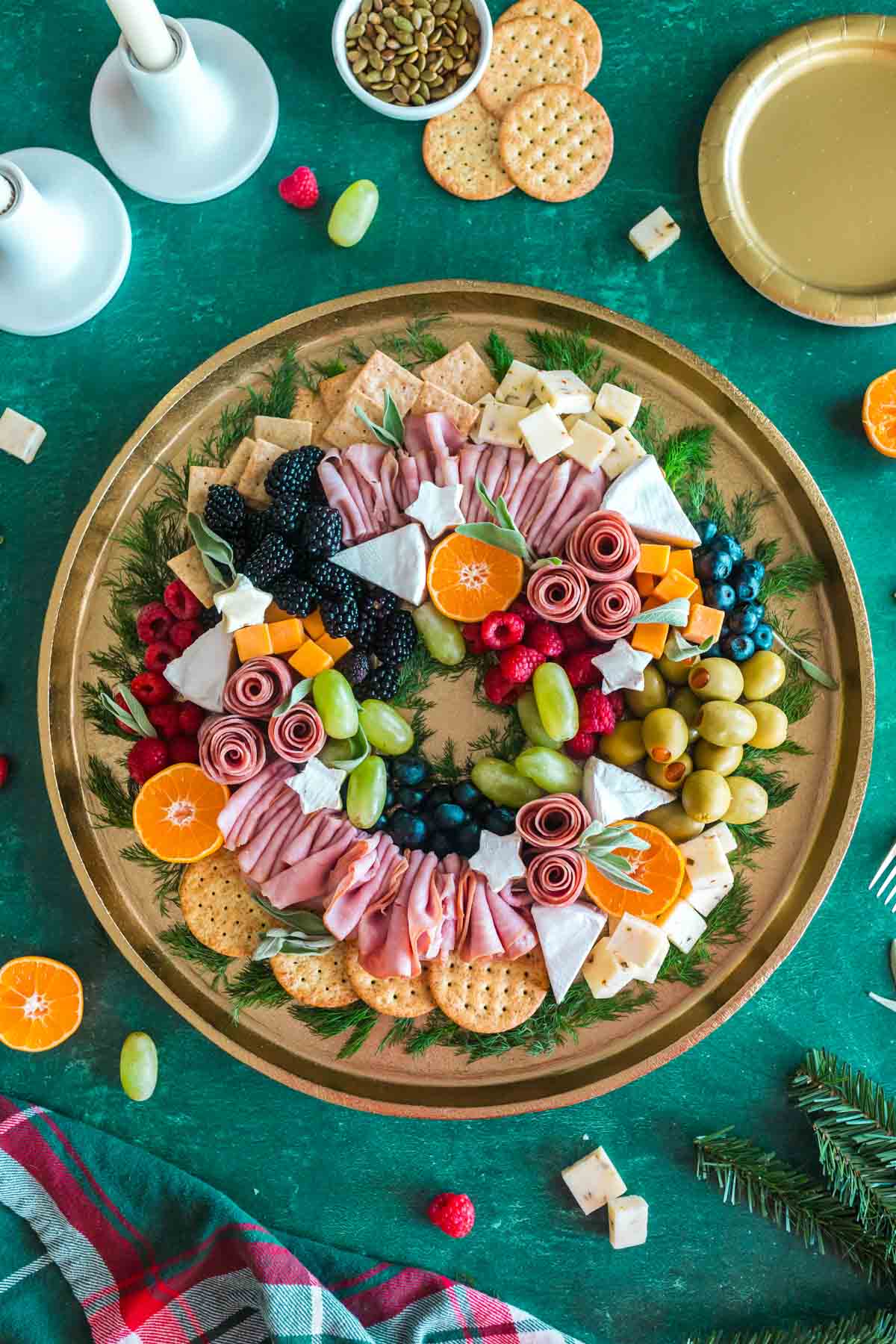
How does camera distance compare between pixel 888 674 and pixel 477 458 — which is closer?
pixel 477 458

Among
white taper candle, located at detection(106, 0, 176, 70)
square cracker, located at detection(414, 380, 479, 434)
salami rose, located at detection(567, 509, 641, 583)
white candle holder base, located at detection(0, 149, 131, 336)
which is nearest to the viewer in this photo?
white taper candle, located at detection(106, 0, 176, 70)

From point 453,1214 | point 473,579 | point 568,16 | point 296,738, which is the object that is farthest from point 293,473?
point 453,1214

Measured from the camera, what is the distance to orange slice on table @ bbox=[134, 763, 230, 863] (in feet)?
6.38

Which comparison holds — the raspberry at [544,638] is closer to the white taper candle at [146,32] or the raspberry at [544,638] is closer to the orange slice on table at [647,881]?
the orange slice on table at [647,881]

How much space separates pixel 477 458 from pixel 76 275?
3.09 ft

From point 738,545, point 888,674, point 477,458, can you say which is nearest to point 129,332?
point 477,458

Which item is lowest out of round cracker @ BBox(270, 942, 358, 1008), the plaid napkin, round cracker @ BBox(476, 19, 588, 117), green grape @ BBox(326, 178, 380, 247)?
the plaid napkin

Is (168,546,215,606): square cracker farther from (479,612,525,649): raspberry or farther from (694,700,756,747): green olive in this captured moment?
(694,700,756,747): green olive

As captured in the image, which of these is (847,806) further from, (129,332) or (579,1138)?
(129,332)

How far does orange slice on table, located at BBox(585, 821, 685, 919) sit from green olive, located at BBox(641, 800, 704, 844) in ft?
0.14

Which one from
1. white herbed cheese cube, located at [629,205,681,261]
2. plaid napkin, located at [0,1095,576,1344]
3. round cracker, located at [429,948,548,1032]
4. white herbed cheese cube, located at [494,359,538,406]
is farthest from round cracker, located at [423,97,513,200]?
plaid napkin, located at [0,1095,576,1344]

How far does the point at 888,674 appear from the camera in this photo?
7.14 feet

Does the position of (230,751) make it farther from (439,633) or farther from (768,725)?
(768,725)

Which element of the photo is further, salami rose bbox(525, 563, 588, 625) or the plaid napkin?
the plaid napkin
